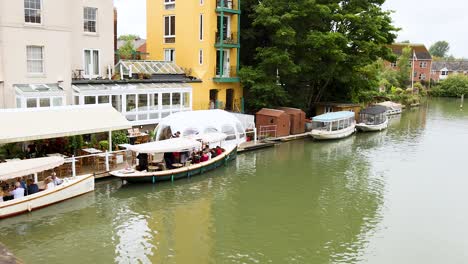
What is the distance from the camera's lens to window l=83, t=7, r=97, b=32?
32.6 m

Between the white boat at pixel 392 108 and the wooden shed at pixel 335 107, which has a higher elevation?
the wooden shed at pixel 335 107

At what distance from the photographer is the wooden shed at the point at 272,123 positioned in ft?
132

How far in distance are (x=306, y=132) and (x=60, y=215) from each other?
27562 mm

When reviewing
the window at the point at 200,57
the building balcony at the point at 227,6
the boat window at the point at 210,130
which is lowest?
the boat window at the point at 210,130

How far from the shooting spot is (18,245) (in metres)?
17.6

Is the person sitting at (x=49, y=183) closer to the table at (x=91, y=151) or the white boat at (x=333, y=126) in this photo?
the table at (x=91, y=151)

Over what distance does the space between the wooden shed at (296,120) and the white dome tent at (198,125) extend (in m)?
9.36

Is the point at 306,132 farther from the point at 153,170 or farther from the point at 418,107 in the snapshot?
the point at 418,107

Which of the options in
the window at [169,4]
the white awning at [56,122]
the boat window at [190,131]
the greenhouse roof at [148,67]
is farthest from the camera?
the window at [169,4]

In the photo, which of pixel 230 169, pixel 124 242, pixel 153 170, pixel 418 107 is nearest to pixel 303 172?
pixel 230 169

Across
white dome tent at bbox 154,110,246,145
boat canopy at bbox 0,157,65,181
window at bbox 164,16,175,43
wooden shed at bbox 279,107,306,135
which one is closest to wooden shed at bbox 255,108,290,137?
wooden shed at bbox 279,107,306,135

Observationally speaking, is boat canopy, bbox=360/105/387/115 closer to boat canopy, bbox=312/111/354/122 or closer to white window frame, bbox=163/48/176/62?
boat canopy, bbox=312/111/354/122

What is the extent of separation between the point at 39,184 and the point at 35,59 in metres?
9.99

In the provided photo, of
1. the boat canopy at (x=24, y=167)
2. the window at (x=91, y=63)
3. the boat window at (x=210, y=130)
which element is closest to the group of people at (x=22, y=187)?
the boat canopy at (x=24, y=167)
